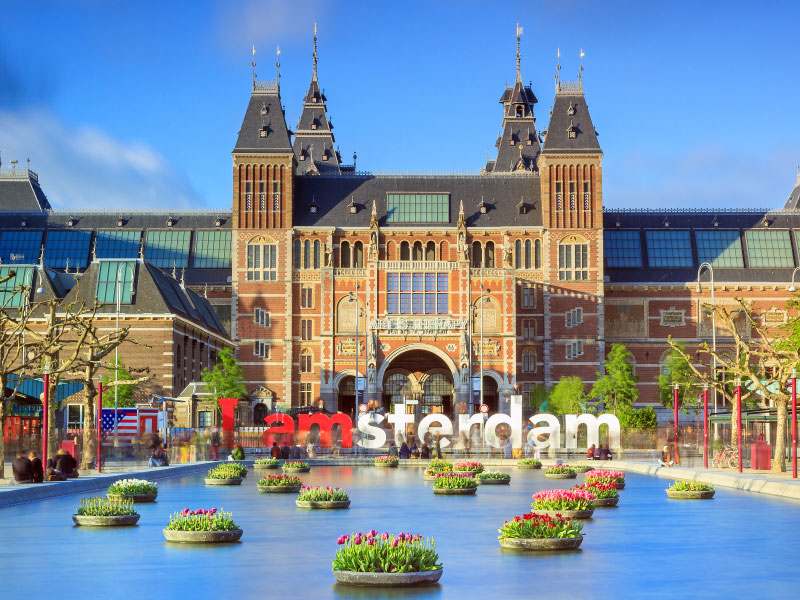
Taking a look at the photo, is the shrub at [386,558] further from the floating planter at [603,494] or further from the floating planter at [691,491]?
the floating planter at [691,491]

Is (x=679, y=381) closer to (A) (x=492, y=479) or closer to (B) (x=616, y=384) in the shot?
(B) (x=616, y=384)

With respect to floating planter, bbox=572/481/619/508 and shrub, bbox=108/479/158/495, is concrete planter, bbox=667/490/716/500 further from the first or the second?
shrub, bbox=108/479/158/495

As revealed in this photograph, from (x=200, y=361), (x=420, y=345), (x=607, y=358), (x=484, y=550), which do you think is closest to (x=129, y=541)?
(x=484, y=550)

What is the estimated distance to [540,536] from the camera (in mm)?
19547

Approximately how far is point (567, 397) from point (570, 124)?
24613 millimetres

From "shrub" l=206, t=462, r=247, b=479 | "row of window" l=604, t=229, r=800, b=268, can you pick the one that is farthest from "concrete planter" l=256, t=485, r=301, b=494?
"row of window" l=604, t=229, r=800, b=268

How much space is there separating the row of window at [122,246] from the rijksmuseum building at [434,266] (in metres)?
0.15

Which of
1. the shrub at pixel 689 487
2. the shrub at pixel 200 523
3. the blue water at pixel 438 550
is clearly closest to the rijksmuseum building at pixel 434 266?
the shrub at pixel 689 487

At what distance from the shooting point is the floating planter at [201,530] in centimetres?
2050

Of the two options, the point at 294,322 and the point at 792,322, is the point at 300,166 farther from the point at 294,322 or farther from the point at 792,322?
the point at 792,322

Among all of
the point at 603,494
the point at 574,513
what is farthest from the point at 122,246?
the point at 574,513

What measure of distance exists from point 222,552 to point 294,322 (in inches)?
3147

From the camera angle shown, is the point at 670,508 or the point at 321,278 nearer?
the point at 670,508

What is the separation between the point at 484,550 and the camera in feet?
64.6
